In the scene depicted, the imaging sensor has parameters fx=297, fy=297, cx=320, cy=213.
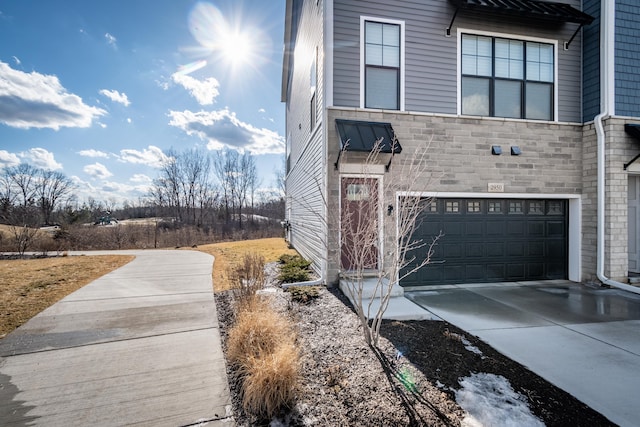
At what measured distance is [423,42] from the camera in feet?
21.3

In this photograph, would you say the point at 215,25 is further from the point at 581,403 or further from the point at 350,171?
the point at 581,403

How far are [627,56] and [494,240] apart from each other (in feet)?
16.4

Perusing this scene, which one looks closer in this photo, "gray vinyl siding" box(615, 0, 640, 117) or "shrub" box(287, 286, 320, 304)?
"shrub" box(287, 286, 320, 304)

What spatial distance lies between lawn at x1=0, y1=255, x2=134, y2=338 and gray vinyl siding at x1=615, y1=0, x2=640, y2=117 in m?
12.4

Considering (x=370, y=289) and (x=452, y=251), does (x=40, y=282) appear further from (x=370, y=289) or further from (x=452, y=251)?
(x=452, y=251)

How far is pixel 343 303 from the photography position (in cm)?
526

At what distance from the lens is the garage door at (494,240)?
678 cm

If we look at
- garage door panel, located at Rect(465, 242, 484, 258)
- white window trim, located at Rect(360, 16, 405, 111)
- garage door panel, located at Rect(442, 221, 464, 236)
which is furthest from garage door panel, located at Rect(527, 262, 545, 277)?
white window trim, located at Rect(360, 16, 405, 111)

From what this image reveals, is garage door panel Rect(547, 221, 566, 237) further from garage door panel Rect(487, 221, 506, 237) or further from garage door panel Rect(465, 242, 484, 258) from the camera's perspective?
garage door panel Rect(465, 242, 484, 258)

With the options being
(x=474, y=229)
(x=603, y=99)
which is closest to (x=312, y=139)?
(x=474, y=229)

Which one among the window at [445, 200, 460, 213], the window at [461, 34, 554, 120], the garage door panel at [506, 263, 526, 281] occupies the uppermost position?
the window at [461, 34, 554, 120]

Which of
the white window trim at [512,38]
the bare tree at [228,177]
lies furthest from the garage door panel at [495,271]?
the bare tree at [228,177]

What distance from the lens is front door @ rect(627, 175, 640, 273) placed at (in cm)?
727

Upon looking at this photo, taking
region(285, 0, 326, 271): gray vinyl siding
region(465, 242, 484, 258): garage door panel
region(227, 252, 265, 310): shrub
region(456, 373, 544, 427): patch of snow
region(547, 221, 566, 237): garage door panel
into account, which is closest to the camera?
region(456, 373, 544, 427): patch of snow
